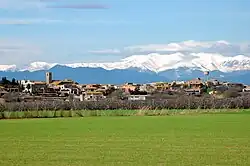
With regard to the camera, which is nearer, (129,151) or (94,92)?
(129,151)

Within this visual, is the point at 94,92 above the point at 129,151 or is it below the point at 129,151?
above

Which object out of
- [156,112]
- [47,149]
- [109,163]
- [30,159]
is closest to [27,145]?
[47,149]

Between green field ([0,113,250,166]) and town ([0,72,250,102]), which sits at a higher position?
town ([0,72,250,102])

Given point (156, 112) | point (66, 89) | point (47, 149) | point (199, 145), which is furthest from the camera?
point (66, 89)

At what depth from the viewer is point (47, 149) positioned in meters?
27.0

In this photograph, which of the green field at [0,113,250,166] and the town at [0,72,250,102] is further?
the town at [0,72,250,102]

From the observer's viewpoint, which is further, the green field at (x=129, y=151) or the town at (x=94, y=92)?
the town at (x=94, y=92)

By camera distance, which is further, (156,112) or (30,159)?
(156,112)

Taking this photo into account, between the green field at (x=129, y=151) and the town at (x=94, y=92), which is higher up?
the town at (x=94, y=92)

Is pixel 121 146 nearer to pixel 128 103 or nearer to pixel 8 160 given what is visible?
pixel 8 160

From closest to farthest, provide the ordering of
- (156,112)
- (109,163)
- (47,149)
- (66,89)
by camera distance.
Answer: (109,163)
(47,149)
(156,112)
(66,89)

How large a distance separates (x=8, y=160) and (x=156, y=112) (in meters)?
51.9

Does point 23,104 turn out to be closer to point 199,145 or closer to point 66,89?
point 199,145

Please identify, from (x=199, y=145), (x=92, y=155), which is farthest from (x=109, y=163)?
(x=199, y=145)
